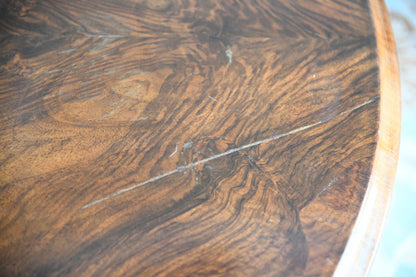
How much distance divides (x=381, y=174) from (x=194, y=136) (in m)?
0.25

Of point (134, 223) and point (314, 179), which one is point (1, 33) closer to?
point (134, 223)

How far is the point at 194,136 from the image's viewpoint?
457mm

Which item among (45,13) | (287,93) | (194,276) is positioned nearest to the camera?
(194,276)

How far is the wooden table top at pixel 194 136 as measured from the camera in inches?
15.2

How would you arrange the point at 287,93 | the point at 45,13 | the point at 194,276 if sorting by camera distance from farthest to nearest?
the point at 45,13, the point at 287,93, the point at 194,276

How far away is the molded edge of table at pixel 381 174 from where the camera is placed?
1.22 feet

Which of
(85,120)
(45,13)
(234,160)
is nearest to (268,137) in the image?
(234,160)

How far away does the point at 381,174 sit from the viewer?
0.41 meters

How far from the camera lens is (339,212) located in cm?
39

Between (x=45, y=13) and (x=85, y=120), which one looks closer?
(x=85, y=120)

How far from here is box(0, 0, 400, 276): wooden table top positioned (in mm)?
387

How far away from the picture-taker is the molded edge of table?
372mm

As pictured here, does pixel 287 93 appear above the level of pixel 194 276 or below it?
Answer: above

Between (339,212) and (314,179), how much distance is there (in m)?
0.05
